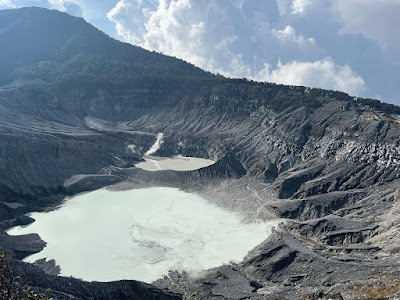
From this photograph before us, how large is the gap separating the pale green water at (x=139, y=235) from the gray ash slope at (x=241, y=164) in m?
3.50

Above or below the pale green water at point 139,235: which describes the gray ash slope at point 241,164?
above

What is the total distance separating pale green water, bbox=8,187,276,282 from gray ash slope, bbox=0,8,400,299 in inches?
138

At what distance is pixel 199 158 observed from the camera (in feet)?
417

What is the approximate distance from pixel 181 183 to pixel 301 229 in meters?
36.8

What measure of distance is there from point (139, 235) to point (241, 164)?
45688 millimetres

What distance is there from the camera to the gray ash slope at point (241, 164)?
55.0 meters

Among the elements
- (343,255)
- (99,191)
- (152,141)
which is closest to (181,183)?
(99,191)

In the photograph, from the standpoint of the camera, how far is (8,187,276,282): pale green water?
6250 centimetres

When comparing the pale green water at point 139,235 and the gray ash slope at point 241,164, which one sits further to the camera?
the pale green water at point 139,235

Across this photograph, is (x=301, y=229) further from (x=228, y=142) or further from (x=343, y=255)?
(x=228, y=142)

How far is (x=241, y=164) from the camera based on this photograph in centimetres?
11269

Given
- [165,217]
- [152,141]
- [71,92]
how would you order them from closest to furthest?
[165,217] < [152,141] < [71,92]

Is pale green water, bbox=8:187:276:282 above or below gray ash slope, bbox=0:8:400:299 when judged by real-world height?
below

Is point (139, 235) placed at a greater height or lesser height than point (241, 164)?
lesser
